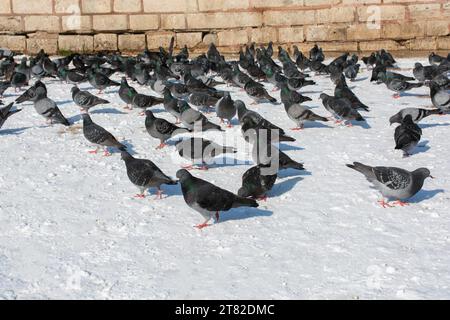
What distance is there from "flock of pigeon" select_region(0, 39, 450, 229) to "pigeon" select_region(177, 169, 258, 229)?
0.01 m

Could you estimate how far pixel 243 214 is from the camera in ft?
21.3

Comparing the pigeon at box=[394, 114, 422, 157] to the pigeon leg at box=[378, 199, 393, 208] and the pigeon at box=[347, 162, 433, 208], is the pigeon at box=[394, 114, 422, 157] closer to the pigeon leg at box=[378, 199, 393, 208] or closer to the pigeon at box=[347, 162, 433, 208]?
the pigeon at box=[347, 162, 433, 208]

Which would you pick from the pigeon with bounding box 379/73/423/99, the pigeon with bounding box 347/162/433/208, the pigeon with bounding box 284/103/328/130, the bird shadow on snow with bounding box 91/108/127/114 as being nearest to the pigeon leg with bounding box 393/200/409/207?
the pigeon with bounding box 347/162/433/208

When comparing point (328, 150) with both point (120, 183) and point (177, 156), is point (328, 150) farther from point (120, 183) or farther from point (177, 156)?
point (120, 183)

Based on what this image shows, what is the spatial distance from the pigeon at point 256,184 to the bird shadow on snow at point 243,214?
0.18 m

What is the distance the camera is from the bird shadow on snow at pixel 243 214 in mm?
6404

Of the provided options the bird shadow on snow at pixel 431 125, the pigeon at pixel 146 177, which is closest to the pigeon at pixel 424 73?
the bird shadow on snow at pixel 431 125

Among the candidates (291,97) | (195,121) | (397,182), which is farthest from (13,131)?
(397,182)

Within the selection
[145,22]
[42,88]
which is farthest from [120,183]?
[145,22]

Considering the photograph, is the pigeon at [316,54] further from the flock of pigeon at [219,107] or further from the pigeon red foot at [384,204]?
the pigeon red foot at [384,204]

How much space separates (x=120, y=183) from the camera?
295 inches

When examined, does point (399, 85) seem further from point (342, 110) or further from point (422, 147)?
point (422, 147)

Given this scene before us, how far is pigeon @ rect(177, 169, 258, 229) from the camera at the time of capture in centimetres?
601

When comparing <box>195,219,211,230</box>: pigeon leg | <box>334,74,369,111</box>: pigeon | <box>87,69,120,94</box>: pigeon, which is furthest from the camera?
<box>87,69,120,94</box>: pigeon
